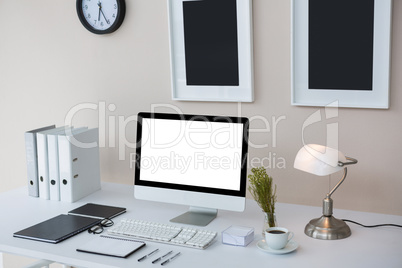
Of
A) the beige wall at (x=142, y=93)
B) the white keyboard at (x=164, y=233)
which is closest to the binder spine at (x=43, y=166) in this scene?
the beige wall at (x=142, y=93)

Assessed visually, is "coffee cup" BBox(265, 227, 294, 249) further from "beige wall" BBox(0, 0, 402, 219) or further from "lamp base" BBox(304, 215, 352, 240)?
"beige wall" BBox(0, 0, 402, 219)

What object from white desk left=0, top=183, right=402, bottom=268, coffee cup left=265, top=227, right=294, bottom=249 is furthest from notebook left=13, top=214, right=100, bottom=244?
coffee cup left=265, top=227, right=294, bottom=249

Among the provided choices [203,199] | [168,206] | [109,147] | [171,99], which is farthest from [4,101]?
[203,199]

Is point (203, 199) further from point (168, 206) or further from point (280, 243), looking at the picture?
point (280, 243)

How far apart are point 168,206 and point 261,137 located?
0.51m

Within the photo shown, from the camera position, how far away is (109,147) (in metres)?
2.79

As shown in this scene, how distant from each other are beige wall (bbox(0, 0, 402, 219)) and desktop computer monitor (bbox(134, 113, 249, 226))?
36 cm

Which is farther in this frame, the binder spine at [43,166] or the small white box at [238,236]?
the binder spine at [43,166]

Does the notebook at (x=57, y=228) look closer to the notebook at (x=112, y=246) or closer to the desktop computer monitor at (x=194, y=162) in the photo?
the notebook at (x=112, y=246)

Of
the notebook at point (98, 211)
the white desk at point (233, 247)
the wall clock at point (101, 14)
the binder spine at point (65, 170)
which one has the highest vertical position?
the wall clock at point (101, 14)

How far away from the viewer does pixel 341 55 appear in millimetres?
2139

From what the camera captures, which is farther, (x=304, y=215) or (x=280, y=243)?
(x=304, y=215)

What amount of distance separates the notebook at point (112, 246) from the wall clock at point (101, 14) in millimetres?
1117

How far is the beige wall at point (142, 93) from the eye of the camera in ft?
7.17
